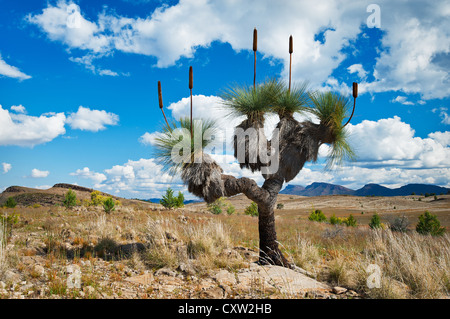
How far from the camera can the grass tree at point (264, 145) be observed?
780cm

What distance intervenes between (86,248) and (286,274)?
6457 millimetres

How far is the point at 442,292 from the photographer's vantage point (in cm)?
673

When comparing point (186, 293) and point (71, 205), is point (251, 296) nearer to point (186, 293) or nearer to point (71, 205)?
point (186, 293)

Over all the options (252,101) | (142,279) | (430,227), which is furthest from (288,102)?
(430,227)

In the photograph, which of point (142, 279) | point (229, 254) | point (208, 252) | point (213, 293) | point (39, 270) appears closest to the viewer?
point (213, 293)

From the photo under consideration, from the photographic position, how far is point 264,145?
26.9 ft

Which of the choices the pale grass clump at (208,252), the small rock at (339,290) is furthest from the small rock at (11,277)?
the small rock at (339,290)

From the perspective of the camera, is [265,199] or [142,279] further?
[265,199]

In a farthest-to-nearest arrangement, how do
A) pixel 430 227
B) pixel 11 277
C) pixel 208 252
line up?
pixel 430 227 → pixel 208 252 → pixel 11 277

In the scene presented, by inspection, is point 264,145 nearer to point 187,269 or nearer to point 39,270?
point 187,269

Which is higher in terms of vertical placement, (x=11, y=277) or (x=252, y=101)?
(x=252, y=101)

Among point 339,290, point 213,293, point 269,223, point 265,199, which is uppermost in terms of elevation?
point 265,199

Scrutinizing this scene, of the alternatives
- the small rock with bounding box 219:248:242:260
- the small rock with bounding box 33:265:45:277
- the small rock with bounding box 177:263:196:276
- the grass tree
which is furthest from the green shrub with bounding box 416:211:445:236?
the small rock with bounding box 33:265:45:277
